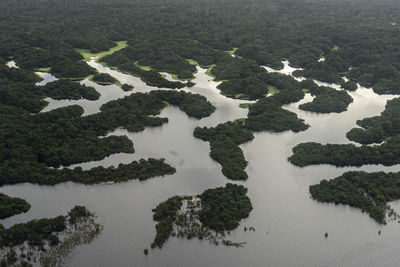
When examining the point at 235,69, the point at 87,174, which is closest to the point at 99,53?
the point at 235,69

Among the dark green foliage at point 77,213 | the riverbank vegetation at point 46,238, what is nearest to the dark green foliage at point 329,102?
the dark green foliage at point 77,213

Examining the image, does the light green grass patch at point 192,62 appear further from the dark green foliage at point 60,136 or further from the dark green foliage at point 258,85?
the dark green foliage at point 60,136

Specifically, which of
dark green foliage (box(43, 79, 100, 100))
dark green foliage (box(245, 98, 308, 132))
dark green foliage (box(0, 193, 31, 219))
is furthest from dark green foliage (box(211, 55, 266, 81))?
dark green foliage (box(0, 193, 31, 219))

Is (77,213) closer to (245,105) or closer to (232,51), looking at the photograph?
(245,105)

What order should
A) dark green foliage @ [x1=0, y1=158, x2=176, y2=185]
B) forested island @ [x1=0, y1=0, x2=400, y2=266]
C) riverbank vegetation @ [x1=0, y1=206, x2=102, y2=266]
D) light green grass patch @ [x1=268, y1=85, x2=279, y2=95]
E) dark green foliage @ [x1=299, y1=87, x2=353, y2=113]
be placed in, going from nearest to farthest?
1. riverbank vegetation @ [x1=0, y1=206, x2=102, y2=266]
2. forested island @ [x1=0, y1=0, x2=400, y2=266]
3. dark green foliage @ [x1=0, y1=158, x2=176, y2=185]
4. dark green foliage @ [x1=299, y1=87, x2=353, y2=113]
5. light green grass patch @ [x1=268, y1=85, x2=279, y2=95]

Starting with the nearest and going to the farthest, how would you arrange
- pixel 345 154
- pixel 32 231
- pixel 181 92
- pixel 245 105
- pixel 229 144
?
pixel 32 231 < pixel 345 154 < pixel 229 144 < pixel 245 105 < pixel 181 92

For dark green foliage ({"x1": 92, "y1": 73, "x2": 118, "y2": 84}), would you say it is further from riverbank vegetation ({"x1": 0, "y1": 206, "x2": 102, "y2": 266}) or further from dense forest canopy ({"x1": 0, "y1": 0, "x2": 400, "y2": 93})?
riverbank vegetation ({"x1": 0, "y1": 206, "x2": 102, "y2": 266})
